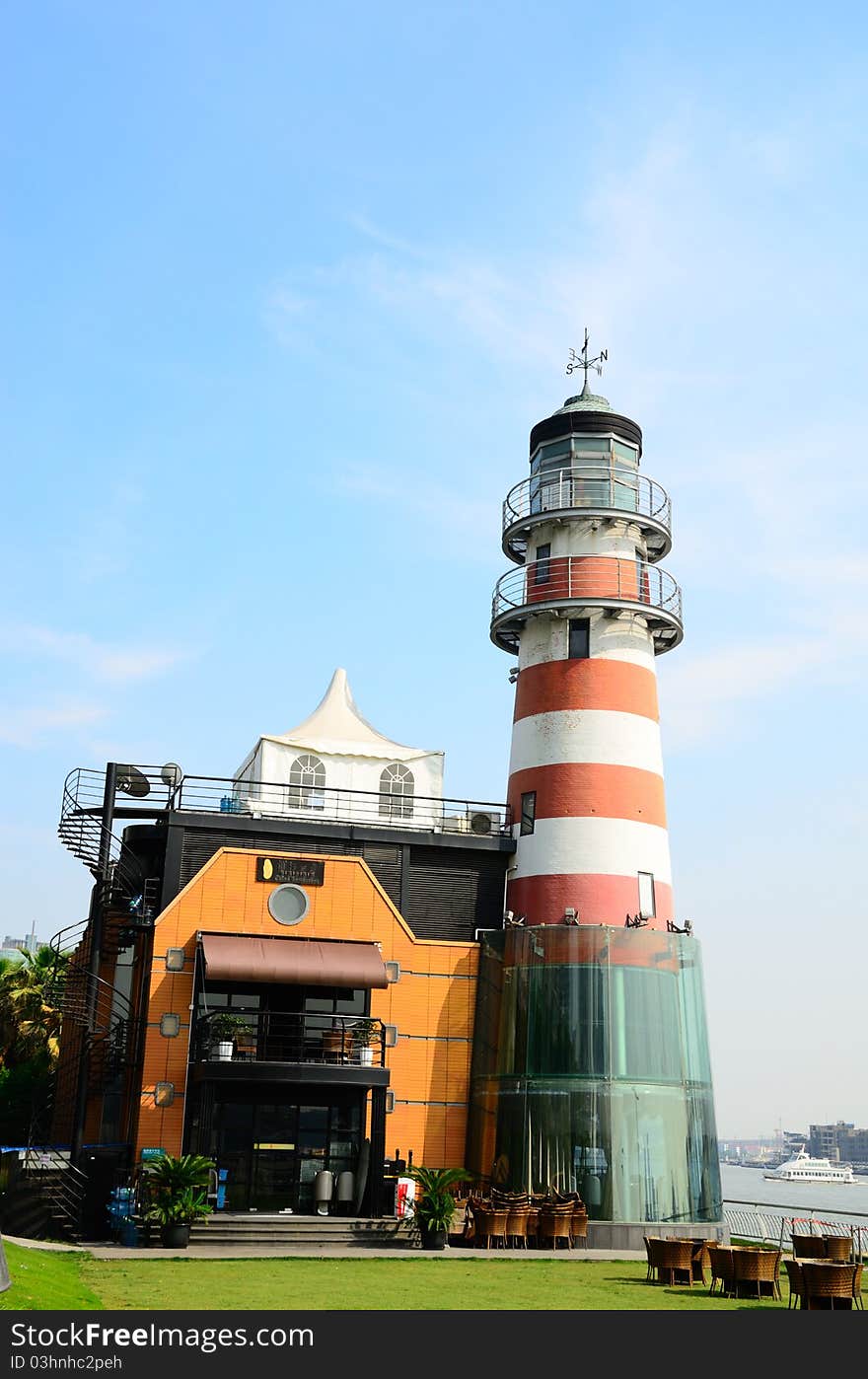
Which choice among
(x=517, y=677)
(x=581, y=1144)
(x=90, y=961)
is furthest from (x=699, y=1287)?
(x=517, y=677)

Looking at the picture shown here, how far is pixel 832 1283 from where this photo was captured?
17000mm

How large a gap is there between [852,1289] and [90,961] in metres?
18.9

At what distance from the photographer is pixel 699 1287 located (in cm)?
2025

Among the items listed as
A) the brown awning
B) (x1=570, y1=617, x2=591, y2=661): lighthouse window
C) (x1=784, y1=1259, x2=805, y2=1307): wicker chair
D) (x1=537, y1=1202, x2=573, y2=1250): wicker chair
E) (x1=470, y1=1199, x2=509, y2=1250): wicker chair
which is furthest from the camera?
(x1=570, y1=617, x2=591, y2=661): lighthouse window

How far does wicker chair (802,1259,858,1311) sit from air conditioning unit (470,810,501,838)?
1839 cm

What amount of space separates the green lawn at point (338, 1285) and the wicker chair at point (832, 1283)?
0.81 meters

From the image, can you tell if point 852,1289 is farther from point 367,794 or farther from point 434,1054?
point 367,794

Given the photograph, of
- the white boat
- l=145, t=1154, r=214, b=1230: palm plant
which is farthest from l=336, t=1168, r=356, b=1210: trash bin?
the white boat

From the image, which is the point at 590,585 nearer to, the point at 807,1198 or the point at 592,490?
the point at 592,490

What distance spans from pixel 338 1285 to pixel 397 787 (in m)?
18.9

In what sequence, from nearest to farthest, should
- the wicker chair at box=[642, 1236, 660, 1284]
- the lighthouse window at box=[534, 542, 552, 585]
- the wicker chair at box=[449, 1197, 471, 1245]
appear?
1. the wicker chair at box=[642, 1236, 660, 1284]
2. the wicker chair at box=[449, 1197, 471, 1245]
3. the lighthouse window at box=[534, 542, 552, 585]

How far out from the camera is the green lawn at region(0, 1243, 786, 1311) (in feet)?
52.4

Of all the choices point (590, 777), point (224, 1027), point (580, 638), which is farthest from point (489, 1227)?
point (580, 638)

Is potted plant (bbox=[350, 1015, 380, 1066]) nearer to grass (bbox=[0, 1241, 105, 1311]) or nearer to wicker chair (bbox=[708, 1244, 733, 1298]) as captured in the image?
grass (bbox=[0, 1241, 105, 1311])
